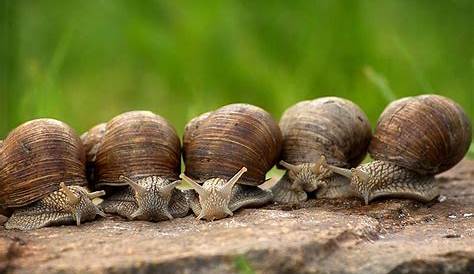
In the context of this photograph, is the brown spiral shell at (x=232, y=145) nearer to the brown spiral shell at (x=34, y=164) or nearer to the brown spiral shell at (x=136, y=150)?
the brown spiral shell at (x=136, y=150)

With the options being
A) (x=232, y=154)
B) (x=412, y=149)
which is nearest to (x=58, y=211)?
(x=232, y=154)

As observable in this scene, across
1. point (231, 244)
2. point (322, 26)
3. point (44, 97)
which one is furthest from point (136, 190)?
point (322, 26)

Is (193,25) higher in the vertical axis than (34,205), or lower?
higher

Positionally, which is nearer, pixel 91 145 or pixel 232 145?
pixel 232 145

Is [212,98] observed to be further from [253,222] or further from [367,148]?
[253,222]

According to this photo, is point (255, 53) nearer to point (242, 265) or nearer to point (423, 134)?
point (423, 134)
